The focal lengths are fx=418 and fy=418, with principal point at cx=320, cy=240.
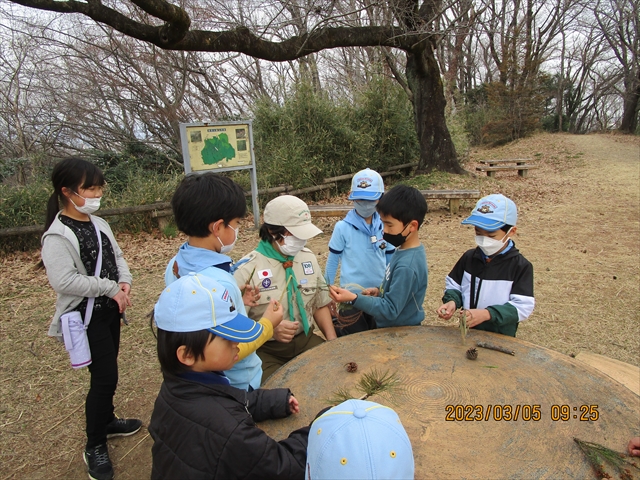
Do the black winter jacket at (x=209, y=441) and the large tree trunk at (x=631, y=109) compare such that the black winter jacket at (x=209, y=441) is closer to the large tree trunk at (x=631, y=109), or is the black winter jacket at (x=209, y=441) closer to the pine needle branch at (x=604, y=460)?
the pine needle branch at (x=604, y=460)

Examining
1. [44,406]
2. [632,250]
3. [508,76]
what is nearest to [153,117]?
[44,406]

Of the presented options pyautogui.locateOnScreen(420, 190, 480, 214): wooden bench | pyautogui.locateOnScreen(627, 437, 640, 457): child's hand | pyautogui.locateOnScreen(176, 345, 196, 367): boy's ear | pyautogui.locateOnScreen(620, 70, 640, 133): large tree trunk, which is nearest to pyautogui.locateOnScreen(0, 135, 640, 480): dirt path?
pyautogui.locateOnScreen(420, 190, 480, 214): wooden bench

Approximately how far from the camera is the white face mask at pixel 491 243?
94.7 inches

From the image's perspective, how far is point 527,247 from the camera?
698cm

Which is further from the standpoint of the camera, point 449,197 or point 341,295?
point 449,197

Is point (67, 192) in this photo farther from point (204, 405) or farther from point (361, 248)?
point (361, 248)

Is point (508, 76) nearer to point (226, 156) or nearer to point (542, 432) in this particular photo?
point (226, 156)

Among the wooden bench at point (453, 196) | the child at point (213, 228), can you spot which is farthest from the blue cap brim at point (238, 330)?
the wooden bench at point (453, 196)

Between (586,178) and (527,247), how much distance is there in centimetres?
837

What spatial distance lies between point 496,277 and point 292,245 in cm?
122

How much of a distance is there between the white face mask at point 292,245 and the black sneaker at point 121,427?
6.18ft

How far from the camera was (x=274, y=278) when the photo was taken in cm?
246

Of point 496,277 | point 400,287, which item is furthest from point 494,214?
point 400,287

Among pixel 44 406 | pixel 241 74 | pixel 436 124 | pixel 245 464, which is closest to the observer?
pixel 245 464
